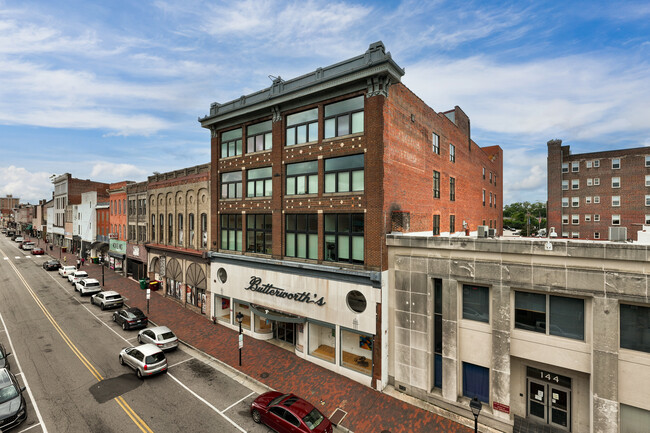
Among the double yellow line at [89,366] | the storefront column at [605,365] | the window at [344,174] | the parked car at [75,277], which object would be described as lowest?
the double yellow line at [89,366]

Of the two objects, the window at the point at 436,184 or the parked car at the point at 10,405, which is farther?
the window at the point at 436,184

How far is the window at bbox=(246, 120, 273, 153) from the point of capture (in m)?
21.7


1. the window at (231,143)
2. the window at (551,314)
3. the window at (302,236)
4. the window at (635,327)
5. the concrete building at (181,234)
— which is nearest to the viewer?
the window at (635,327)

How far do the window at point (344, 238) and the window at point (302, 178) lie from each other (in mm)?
2390

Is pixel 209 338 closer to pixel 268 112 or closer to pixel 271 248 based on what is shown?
pixel 271 248

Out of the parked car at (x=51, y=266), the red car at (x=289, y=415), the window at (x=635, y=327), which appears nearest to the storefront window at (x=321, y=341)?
the red car at (x=289, y=415)

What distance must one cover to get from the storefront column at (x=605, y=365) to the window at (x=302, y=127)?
16400 millimetres

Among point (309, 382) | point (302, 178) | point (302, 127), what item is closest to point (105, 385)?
point (309, 382)

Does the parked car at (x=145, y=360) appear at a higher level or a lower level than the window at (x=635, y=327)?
lower

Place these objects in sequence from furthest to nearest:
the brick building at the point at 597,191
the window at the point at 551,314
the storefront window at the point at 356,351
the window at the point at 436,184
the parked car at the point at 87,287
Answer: the brick building at the point at 597,191
the parked car at the point at 87,287
the window at the point at 436,184
the storefront window at the point at 356,351
the window at the point at 551,314

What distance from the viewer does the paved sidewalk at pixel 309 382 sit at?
42.8ft

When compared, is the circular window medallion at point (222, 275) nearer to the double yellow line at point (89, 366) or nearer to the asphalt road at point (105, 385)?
the asphalt road at point (105, 385)

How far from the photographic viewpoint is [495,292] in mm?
13117

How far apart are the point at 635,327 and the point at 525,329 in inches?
139
